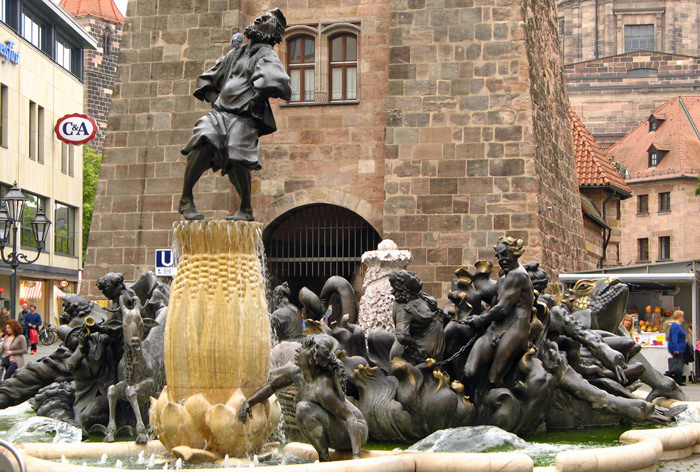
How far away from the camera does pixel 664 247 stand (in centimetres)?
6556

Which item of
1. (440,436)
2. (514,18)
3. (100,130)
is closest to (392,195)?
(514,18)

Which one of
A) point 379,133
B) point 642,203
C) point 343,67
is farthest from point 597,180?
point 642,203

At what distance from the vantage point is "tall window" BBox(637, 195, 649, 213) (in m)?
66.0

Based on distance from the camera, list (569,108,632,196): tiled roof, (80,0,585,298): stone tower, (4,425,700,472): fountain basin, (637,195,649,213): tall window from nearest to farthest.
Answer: (4,425,700,472): fountain basin < (80,0,585,298): stone tower < (569,108,632,196): tiled roof < (637,195,649,213): tall window

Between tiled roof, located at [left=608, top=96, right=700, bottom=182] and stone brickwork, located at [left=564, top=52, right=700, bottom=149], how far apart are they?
8708 mm

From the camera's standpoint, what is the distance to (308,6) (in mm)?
21281

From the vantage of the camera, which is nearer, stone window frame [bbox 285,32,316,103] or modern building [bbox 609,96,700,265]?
stone window frame [bbox 285,32,316,103]

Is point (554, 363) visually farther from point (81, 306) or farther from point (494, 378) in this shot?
point (81, 306)

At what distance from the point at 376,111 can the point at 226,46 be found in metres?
2.87

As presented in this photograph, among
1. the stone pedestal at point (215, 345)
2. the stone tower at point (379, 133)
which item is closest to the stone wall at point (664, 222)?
the stone tower at point (379, 133)

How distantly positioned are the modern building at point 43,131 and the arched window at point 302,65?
77.8ft

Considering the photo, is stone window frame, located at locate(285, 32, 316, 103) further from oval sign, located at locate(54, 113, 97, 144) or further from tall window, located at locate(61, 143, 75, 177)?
tall window, located at locate(61, 143, 75, 177)

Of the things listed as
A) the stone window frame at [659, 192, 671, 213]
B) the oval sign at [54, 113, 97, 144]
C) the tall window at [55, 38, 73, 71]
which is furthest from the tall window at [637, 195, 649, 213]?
the oval sign at [54, 113, 97, 144]

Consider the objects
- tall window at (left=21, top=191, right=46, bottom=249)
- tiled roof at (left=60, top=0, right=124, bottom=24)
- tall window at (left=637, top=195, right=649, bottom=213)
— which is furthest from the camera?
tiled roof at (left=60, top=0, right=124, bottom=24)
